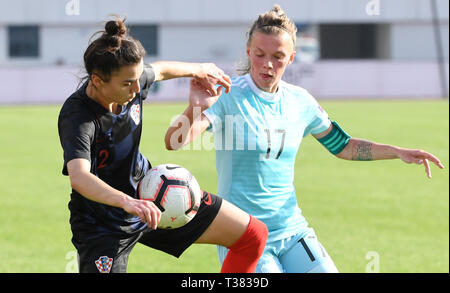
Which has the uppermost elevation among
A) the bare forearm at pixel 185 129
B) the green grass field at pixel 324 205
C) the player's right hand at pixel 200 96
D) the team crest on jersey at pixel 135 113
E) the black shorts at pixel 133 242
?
the player's right hand at pixel 200 96

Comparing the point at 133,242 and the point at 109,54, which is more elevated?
the point at 109,54

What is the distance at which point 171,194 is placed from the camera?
474cm

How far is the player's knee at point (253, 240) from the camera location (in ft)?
Result: 15.9

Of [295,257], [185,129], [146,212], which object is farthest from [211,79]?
[146,212]

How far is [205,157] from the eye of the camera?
54.5 feet

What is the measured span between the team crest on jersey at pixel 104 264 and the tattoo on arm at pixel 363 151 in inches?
75.5

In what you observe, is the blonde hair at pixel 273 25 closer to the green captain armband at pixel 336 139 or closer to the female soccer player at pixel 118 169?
the female soccer player at pixel 118 169

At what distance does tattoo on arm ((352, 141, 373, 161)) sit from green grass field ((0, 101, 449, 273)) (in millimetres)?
2182

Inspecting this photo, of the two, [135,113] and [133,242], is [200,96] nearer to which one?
[135,113]

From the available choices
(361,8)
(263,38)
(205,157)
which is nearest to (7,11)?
(361,8)

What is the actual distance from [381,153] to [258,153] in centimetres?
90

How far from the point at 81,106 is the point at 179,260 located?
3835 mm

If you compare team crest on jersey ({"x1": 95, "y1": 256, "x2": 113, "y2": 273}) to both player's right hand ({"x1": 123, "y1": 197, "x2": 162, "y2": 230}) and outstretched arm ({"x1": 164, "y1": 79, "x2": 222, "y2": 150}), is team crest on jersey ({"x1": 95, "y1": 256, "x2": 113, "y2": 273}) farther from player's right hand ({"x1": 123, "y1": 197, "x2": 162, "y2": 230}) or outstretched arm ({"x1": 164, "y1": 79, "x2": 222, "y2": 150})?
player's right hand ({"x1": 123, "y1": 197, "x2": 162, "y2": 230})
